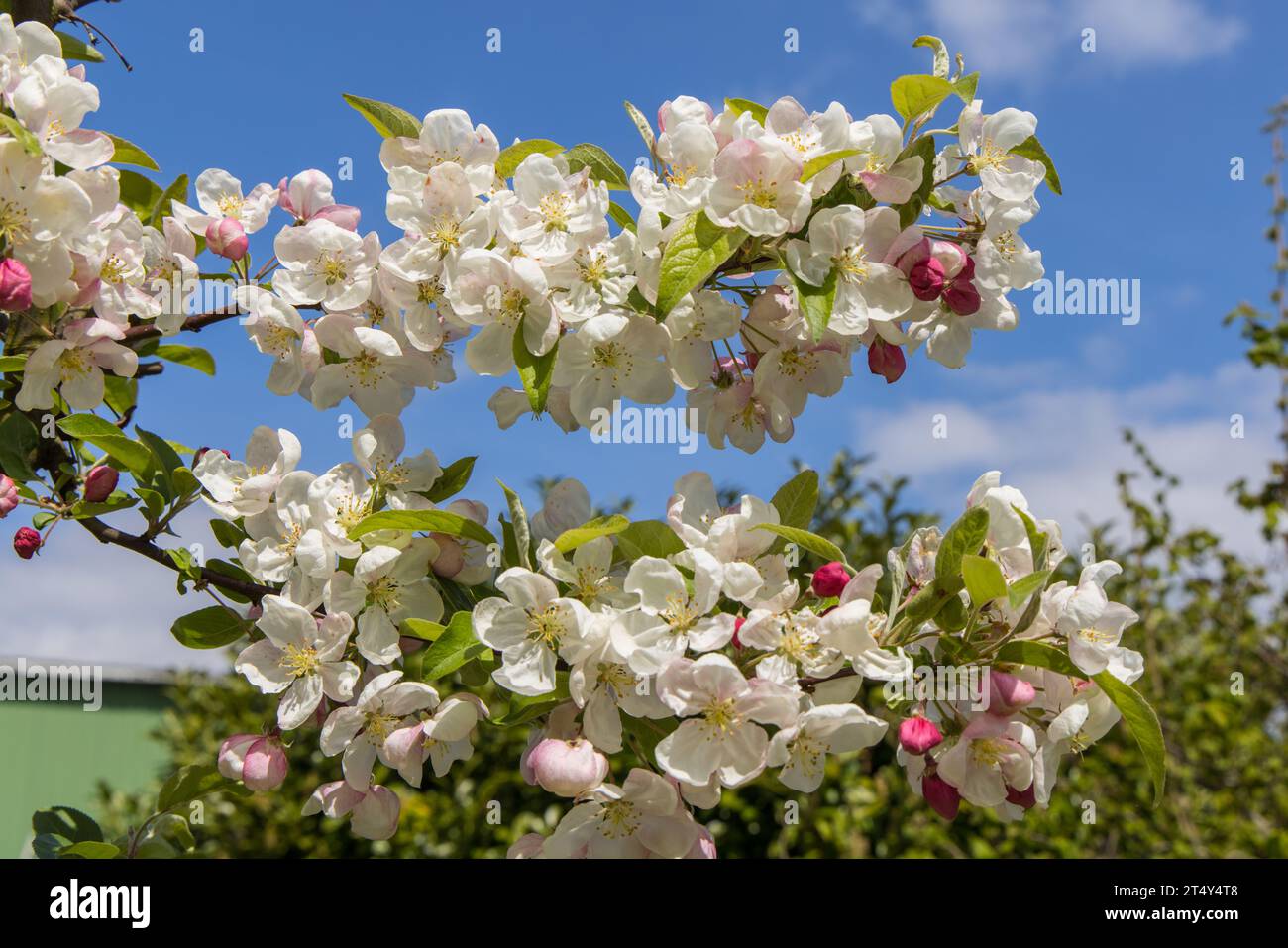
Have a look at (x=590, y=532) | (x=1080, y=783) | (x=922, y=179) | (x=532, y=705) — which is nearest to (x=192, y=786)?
(x=532, y=705)

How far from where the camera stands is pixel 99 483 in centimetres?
163

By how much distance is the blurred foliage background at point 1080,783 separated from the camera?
3479 millimetres

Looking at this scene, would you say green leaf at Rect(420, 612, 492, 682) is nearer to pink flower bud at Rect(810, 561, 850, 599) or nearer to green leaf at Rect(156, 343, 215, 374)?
pink flower bud at Rect(810, 561, 850, 599)

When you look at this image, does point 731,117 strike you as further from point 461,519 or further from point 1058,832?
point 1058,832

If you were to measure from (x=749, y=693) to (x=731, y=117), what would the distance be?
707 millimetres

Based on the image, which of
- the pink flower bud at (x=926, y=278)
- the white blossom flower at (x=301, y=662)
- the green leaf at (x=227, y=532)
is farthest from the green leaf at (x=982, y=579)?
the green leaf at (x=227, y=532)

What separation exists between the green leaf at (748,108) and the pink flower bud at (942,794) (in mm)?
823

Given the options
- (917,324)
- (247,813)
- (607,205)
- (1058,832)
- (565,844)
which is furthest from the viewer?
(247,813)

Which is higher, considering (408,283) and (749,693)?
(408,283)

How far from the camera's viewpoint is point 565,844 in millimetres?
1237

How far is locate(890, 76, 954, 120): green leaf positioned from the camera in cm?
134

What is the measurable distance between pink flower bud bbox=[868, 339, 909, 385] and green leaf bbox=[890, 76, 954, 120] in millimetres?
318

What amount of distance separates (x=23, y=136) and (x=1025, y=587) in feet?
4.07
